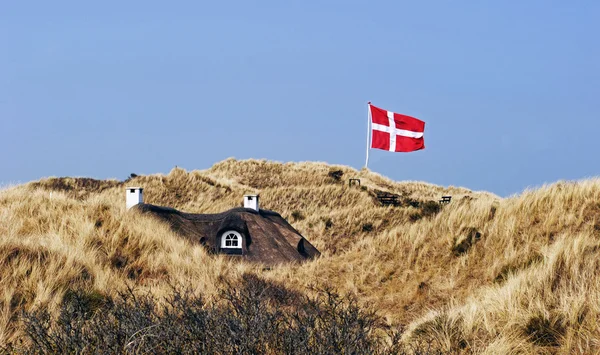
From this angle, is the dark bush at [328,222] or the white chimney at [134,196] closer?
the white chimney at [134,196]

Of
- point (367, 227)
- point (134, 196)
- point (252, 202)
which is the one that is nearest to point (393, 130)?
point (367, 227)

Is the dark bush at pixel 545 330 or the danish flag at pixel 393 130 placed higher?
the danish flag at pixel 393 130

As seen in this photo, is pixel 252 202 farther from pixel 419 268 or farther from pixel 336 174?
pixel 336 174

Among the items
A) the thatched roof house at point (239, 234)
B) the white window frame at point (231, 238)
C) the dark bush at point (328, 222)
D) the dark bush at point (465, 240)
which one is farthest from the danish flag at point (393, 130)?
the dark bush at point (465, 240)

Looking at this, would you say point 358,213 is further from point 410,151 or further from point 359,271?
point 359,271

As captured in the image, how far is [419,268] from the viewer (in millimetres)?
17406

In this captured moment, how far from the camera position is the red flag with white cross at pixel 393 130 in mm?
38625

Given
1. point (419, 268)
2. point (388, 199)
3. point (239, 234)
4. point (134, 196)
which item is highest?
point (388, 199)

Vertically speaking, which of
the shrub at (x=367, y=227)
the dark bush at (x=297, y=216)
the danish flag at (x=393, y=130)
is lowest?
the shrub at (x=367, y=227)

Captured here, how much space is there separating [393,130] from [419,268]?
73.4ft

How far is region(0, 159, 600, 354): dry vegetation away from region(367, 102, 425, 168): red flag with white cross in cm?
1869

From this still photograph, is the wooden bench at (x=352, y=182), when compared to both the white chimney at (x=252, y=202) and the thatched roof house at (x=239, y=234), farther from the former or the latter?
the thatched roof house at (x=239, y=234)

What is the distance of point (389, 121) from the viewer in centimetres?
3878

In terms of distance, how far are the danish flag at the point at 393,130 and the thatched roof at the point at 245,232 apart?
13286 millimetres
